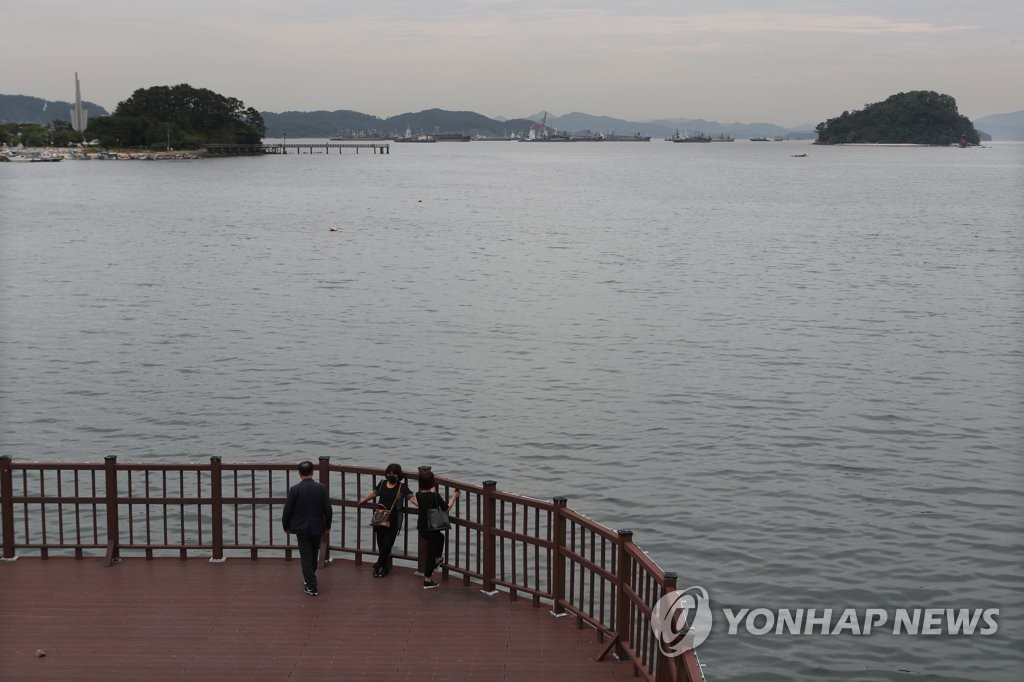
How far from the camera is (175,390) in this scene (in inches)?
1499

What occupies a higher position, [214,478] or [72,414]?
[214,478]

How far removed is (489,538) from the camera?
14539 millimetres

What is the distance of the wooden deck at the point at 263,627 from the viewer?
486 inches

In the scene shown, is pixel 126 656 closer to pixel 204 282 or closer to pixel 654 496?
pixel 654 496

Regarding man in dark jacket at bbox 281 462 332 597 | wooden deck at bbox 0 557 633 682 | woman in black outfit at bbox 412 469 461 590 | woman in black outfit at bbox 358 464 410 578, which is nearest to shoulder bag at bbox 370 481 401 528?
woman in black outfit at bbox 358 464 410 578

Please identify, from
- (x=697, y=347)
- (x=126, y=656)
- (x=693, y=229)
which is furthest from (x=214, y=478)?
(x=693, y=229)

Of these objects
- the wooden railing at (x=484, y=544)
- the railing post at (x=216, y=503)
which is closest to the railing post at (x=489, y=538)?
the wooden railing at (x=484, y=544)

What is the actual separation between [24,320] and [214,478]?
139ft

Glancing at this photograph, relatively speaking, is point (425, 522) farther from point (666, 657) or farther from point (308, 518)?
point (666, 657)

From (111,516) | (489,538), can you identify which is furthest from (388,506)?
(111,516)

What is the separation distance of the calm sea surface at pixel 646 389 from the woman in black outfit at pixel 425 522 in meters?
6.13

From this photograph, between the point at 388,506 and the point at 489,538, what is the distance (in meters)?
1.47

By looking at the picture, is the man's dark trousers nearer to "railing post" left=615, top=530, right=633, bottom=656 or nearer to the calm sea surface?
"railing post" left=615, top=530, right=633, bottom=656

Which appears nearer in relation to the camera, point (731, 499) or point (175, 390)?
point (731, 499)
